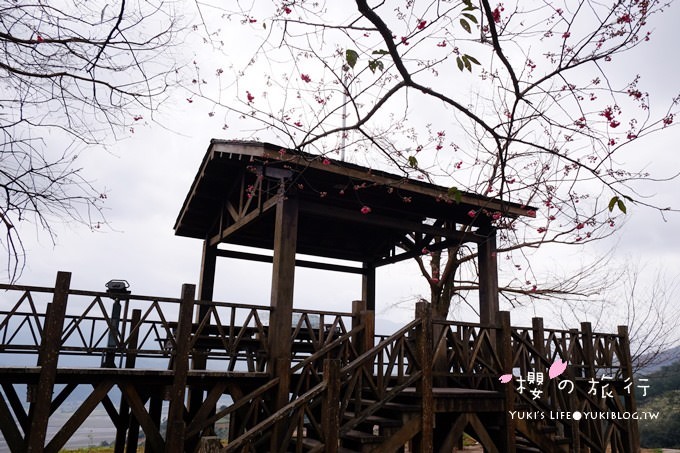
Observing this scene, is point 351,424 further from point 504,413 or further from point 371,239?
point 371,239

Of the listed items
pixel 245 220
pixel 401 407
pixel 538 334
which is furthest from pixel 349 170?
pixel 538 334

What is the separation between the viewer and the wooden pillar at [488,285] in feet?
34.2

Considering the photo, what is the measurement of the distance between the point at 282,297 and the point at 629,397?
8.91m

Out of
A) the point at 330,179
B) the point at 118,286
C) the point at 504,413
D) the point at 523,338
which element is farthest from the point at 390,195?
the point at 118,286

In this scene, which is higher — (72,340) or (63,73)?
(63,73)

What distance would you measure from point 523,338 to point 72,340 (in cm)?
755

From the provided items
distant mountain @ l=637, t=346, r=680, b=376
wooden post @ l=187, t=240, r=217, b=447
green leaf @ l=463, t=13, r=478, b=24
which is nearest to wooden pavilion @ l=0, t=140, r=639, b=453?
wooden post @ l=187, t=240, r=217, b=447

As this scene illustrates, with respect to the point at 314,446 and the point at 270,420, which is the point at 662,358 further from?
the point at 270,420

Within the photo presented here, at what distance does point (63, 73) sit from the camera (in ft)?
13.1

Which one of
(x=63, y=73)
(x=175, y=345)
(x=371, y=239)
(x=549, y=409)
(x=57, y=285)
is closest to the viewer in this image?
(x=63, y=73)

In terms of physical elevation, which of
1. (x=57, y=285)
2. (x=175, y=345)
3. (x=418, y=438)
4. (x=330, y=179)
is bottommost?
(x=418, y=438)

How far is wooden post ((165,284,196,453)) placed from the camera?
297 inches

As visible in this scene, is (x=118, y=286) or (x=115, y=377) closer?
(x=115, y=377)

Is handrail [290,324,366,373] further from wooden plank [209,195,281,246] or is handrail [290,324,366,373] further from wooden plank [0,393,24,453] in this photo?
wooden plank [0,393,24,453]
